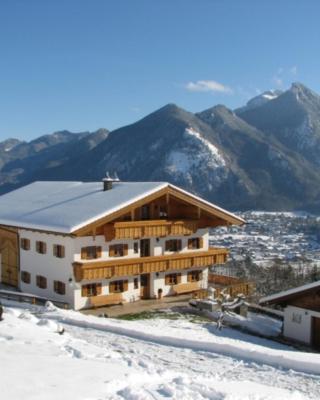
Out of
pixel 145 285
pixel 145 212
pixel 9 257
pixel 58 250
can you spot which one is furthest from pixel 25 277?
pixel 145 212

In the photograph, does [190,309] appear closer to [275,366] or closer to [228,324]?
[228,324]

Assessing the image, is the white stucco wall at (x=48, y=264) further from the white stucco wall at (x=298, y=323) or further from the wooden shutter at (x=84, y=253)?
the white stucco wall at (x=298, y=323)

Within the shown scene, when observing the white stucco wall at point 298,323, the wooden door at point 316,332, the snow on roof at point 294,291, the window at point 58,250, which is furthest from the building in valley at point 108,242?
the wooden door at point 316,332

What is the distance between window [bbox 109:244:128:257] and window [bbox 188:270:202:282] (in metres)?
5.26

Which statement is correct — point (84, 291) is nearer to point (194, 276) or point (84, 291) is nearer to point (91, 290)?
point (91, 290)

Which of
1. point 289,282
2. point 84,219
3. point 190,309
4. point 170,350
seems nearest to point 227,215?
point 190,309

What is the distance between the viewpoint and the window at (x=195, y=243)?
35.8 meters

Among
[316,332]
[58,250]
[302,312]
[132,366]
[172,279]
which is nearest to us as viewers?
[132,366]

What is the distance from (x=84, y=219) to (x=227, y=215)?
10391mm

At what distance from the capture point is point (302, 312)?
25578 millimetres

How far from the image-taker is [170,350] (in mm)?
18672

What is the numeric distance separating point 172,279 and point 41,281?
783 centimetres

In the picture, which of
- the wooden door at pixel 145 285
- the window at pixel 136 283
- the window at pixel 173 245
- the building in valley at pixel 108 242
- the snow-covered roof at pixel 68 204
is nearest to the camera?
the snow-covered roof at pixel 68 204

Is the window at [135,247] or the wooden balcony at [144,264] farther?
the window at [135,247]
